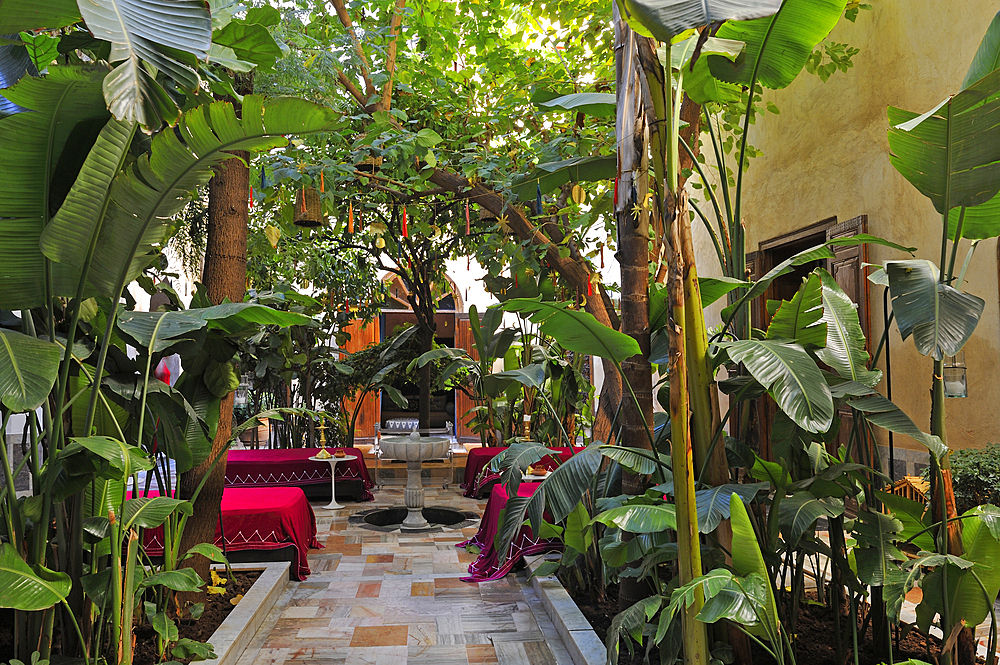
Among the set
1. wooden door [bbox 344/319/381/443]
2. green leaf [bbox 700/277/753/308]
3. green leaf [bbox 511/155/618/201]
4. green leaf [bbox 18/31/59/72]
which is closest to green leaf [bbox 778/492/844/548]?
green leaf [bbox 700/277/753/308]

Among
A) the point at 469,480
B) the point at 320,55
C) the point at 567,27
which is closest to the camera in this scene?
the point at 320,55

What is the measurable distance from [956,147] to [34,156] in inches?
120

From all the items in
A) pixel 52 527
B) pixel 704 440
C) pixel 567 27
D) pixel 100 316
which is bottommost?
pixel 52 527

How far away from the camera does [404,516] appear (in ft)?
23.6

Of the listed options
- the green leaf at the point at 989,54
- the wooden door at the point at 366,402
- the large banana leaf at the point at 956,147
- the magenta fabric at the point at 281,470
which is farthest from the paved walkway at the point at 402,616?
the wooden door at the point at 366,402

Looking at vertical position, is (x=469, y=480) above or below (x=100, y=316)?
below

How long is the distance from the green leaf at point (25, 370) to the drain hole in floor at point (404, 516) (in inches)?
200

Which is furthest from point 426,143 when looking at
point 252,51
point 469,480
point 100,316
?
point 469,480

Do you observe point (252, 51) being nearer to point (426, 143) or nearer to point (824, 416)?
point (426, 143)

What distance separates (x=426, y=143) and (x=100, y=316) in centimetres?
271

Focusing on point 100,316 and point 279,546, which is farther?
point 279,546

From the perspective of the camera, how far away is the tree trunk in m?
3.84

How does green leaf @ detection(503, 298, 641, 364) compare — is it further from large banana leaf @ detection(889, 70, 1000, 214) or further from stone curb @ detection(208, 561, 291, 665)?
stone curb @ detection(208, 561, 291, 665)

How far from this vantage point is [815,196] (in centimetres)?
630
